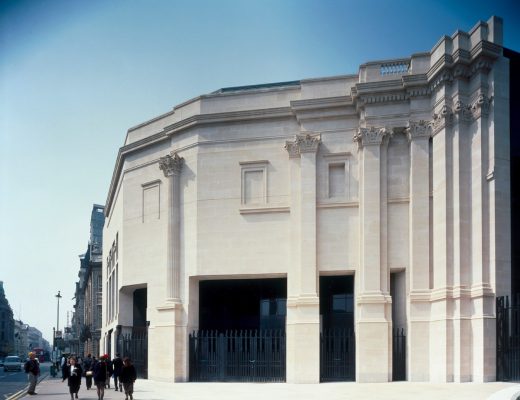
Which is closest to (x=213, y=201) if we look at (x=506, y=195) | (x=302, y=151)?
(x=302, y=151)

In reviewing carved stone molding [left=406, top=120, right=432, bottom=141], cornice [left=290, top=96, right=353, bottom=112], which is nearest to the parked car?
cornice [left=290, top=96, right=353, bottom=112]

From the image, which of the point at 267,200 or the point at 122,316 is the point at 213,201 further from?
the point at 122,316

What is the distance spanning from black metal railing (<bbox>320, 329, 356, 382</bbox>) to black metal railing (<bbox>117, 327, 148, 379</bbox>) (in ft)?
34.5

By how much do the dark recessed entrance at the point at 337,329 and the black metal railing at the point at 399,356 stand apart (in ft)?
5.75

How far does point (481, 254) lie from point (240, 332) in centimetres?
1242

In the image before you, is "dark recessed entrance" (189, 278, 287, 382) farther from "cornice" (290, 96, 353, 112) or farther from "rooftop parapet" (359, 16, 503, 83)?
"rooftop parapet" (359, 16, 503, 83)

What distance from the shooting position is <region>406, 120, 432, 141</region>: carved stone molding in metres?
31.1

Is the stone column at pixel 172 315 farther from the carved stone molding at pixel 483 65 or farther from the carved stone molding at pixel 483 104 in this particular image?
the carved stone molding at pixel 483 65

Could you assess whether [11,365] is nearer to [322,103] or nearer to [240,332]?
[240,332]

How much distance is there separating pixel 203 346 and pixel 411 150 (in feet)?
43.8

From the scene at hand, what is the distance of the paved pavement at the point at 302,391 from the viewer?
77.9 feet

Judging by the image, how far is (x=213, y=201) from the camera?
34.6 m

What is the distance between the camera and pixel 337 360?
3161cm

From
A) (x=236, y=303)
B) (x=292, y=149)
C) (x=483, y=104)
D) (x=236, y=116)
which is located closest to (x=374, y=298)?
(x=292, y=149)
